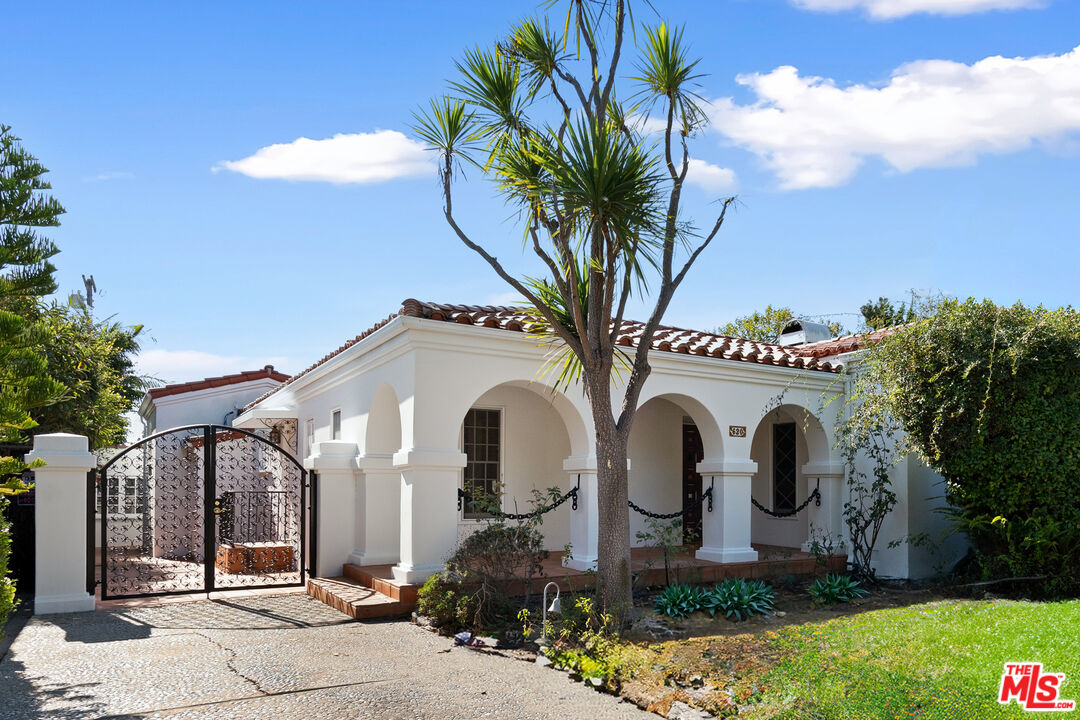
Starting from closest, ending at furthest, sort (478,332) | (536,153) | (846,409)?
1. (536,153)
2. (478,332)
3. (846,409)

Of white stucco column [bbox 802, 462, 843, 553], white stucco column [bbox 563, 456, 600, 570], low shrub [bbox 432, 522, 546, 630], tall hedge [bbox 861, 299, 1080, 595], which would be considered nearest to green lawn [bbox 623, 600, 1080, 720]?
tall hedge [bbox 861, 299, 1080, 595]

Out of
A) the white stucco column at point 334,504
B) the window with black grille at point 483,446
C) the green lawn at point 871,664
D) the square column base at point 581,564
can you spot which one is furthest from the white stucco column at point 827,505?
the white stucco column at point 334,504

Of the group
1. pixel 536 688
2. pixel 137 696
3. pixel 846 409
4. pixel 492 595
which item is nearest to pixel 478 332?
pixel 492 595

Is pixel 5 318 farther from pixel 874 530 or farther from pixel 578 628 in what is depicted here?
pixel 874 530

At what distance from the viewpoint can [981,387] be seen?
10.0 meters

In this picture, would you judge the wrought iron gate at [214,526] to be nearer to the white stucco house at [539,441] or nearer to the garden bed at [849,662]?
the white stucco house at [539,441]

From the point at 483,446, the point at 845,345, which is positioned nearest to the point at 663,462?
the point at 483,446

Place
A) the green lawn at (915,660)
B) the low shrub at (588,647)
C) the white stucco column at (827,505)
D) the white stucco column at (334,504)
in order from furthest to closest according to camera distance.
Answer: the white stucco column at (827,505), the white stucco column at (334,504), the low shrub at (588,647), the green lawn at (915,660)

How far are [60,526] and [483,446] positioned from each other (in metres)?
5.47

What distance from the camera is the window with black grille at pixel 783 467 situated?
13.7 meters

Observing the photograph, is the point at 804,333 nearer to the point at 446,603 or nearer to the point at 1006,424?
the point at 1006,424

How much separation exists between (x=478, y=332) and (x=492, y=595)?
2978 millimetres

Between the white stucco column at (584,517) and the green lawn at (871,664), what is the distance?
8.13 ft

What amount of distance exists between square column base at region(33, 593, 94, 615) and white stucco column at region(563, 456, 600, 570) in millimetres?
5501
